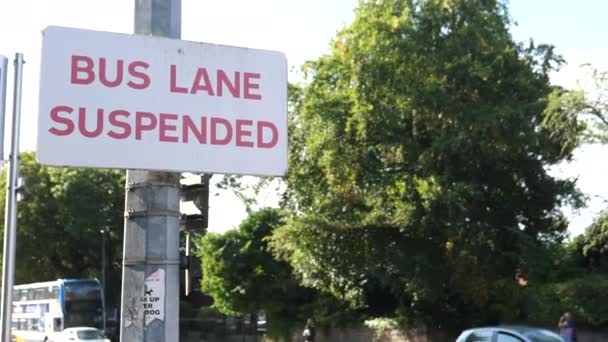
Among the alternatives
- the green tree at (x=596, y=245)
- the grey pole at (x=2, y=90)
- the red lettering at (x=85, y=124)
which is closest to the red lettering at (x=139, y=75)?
the red lettering at (x=85, y=124)

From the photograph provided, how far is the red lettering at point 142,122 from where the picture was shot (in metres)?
5.83

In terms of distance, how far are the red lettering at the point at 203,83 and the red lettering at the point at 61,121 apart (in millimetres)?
846

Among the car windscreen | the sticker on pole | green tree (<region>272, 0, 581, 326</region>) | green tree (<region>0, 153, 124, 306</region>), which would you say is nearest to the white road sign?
the sticker on pole

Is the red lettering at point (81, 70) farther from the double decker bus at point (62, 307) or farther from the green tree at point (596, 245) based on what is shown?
the double decker bus at point (62, 307)

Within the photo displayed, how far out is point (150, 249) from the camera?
5594 mm

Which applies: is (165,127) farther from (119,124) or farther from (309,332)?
(309,332)

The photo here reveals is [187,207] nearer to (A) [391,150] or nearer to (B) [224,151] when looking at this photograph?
(B) [224,151]

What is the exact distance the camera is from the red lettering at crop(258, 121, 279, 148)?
19.9 feet

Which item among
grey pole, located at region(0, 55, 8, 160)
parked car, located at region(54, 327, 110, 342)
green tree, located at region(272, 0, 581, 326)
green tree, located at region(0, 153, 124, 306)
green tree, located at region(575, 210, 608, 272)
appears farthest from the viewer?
green tree, located at region(0, 153, 124, 306)

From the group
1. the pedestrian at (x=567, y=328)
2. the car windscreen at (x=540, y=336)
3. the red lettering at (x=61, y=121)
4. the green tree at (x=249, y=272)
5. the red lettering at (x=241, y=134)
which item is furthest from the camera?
the green tree at (x=249, y=272)

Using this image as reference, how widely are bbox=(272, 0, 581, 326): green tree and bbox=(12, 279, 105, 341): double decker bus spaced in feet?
58.7

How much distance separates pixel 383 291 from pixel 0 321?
55.1 ft

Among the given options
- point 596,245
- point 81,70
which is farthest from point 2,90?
point 596,245

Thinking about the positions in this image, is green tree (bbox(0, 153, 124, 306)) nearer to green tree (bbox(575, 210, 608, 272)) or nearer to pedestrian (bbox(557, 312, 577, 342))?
green tree (bbox(575, 210, 608, 272))
